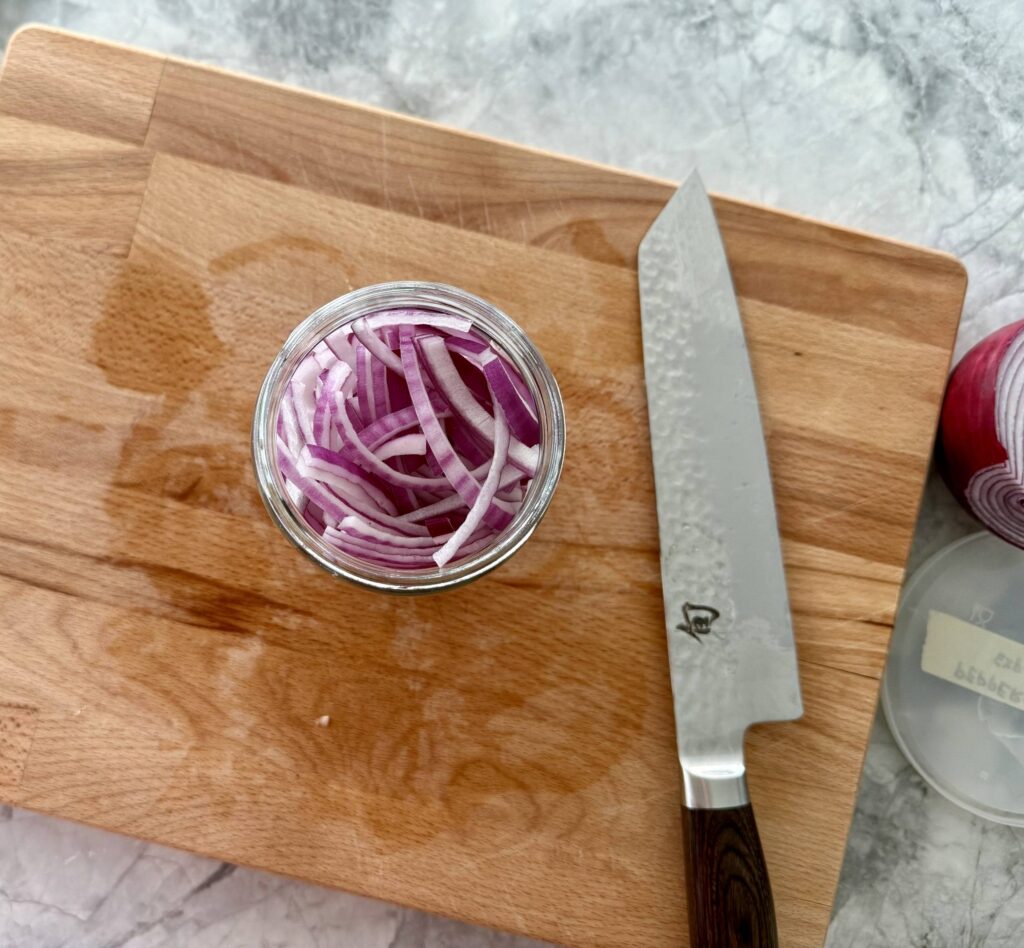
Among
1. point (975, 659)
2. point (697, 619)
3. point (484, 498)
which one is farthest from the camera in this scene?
point (975, 659)

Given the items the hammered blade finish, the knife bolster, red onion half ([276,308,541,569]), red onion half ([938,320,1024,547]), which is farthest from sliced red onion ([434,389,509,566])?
red onion half ([938,320,1024,547])

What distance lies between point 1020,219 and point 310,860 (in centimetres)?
145

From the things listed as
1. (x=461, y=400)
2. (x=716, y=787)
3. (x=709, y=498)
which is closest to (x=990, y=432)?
(x=709, y=498)

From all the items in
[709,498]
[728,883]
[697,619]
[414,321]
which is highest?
[414,321]

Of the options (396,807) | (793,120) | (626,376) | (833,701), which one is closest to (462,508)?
(626,376)

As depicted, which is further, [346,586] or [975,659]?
[975,659]

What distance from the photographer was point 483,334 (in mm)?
1189

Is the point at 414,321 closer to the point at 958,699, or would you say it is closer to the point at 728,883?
the point at 728,883

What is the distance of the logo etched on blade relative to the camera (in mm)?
1242

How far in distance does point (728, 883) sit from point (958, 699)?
0.54m

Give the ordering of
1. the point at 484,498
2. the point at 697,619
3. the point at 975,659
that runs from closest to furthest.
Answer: the point at 484,498 < the point at 697,619 < the point at 975,659

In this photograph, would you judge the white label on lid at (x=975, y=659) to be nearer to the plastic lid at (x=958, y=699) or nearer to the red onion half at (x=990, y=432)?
the plastic lid at (x=958, y=699)

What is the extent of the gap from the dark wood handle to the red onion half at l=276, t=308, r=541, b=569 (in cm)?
47

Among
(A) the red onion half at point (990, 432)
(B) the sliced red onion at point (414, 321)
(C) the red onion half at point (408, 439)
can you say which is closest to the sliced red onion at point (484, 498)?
(C) the red onion half at point (408, 439)
